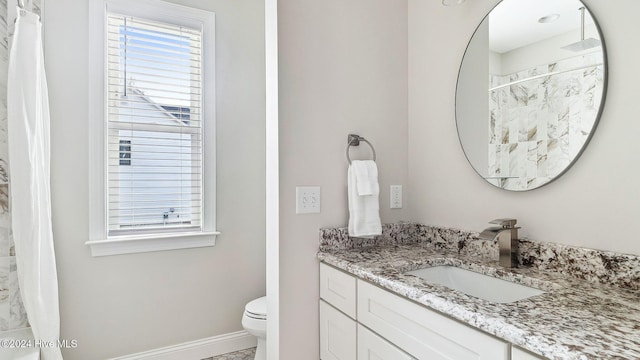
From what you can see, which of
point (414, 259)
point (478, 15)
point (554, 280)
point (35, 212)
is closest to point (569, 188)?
point (554, 280)

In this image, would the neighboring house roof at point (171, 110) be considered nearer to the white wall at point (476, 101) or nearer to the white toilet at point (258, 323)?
the white toilet at point (258, 323)


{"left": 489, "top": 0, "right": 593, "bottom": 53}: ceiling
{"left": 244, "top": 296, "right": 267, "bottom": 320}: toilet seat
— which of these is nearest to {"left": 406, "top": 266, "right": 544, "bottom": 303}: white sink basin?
{"left": 489, "top": 0, "right": 593, "bottom": 53}: ceiling

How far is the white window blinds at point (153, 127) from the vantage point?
2217mm

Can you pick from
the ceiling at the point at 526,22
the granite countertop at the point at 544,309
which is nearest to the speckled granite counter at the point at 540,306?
the granite countertop at the point at 544,309

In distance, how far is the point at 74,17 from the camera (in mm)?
2059

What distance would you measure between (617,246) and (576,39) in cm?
71

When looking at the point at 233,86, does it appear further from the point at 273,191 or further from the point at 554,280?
the point at 554,280

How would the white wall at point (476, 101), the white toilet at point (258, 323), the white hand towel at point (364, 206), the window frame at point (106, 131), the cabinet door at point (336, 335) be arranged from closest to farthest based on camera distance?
1. the cabinet door at point (336, 335)
2. the white wall at point (476, 101)
3. the white hand towel at point (364, 206)
4. the white toilet at point (258, 323)
5. the window frame at point (106, 131)

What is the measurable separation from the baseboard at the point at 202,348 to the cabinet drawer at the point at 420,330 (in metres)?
1.60

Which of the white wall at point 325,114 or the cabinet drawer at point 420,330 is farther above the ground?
the white wall at point 325,114

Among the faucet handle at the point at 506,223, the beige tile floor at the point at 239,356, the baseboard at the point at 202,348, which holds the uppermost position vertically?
the faucet handle at the point at 506,223

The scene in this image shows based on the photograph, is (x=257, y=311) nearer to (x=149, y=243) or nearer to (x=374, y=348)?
(x=149, y=243)

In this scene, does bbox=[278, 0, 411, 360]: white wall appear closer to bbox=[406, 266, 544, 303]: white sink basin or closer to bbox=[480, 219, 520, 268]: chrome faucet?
bbox=[406, 266, 544, 303]: white sink basin

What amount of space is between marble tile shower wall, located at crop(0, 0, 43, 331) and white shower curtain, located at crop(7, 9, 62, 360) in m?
0.14
